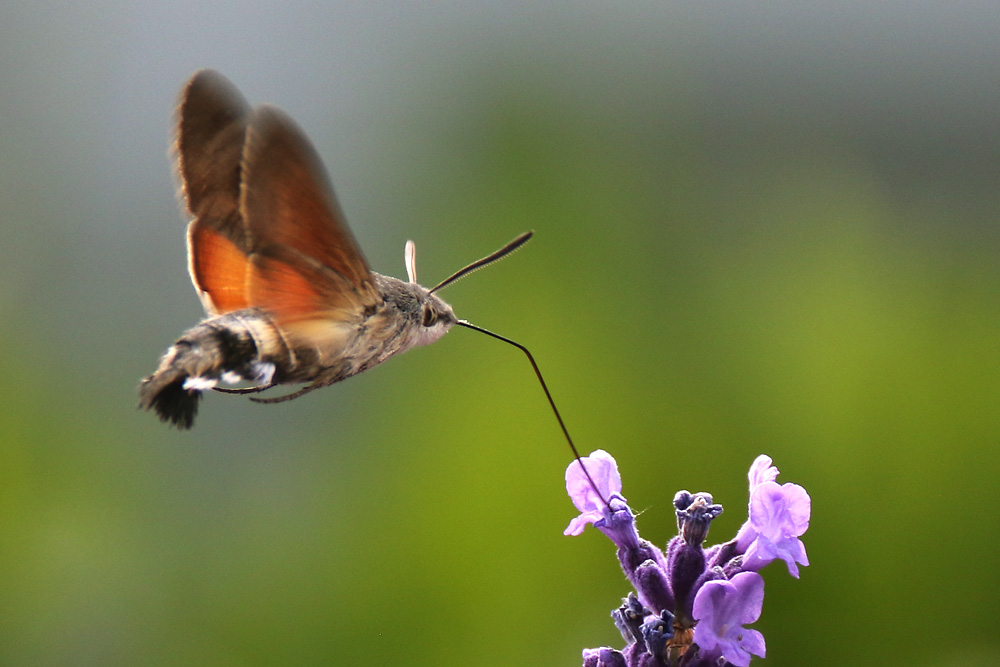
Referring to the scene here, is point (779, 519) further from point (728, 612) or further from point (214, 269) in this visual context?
point (214, 269)

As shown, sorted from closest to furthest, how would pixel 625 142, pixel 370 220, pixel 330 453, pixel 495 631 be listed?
1. pixel 495 631
2. pixel 330 453
3. pixel 625 142
4. pixel 370 220

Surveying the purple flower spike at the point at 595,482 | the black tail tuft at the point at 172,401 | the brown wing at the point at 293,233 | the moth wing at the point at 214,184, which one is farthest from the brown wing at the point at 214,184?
the purple flower spike at the point at 595,482

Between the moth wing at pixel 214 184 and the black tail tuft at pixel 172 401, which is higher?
the moth wing at pixel 214 184

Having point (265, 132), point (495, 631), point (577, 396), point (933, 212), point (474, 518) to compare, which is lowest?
point (495, 631)

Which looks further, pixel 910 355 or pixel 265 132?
pixel 910 355

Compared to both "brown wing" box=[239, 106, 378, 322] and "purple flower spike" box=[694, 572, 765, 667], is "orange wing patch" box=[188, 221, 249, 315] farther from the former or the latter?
"purple flower spike" box=[694, 572, 765, 667]

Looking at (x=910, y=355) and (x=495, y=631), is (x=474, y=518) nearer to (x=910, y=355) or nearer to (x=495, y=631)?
(x=495, y=631)

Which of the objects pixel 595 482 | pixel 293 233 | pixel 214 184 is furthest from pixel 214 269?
pixel 595 482

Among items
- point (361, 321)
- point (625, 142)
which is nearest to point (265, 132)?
point (361, 321)

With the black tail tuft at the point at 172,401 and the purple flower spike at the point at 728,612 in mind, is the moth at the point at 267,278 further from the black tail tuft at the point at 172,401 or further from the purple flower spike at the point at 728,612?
the purple flower spike at the point at 728,612
